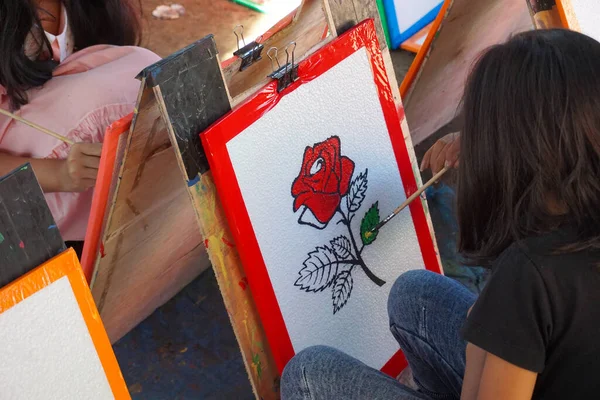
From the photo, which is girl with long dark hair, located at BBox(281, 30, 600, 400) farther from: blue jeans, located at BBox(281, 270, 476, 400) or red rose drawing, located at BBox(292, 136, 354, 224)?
red rose drawing, located at BBox(292, 136, 354, 224)

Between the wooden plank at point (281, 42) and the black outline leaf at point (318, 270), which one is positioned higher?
the wooden plank at point (281, 42)

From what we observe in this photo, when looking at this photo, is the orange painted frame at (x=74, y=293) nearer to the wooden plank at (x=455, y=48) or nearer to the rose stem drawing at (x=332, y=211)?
the rose stem drawing at (x=332, y=211)

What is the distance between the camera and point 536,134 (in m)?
1.08

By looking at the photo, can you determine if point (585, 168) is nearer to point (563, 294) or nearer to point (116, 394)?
point (563, 294)

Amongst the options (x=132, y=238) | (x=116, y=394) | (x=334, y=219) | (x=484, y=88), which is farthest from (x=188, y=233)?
(x=484, y=88)

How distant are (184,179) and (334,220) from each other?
350 mm

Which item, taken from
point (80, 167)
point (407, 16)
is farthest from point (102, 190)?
point (407, 16)

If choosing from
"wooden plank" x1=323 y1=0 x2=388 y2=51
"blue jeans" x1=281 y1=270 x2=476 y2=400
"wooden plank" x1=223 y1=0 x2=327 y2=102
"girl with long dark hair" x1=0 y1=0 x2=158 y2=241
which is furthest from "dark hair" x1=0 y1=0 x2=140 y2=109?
"blue jeans" x1=281 y1=270 x2=476 y2=400

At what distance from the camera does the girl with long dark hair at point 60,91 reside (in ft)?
5.33

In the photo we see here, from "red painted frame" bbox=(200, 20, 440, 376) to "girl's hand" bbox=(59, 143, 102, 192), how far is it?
29 cm

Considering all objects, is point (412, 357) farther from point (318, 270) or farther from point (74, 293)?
point (74, 293)

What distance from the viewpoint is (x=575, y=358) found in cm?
108

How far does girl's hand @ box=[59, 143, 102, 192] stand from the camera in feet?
4.96

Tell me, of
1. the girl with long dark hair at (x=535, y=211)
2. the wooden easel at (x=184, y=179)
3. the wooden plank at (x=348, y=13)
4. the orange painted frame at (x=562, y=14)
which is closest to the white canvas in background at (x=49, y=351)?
the wooden easel at (x=184, y=179)
